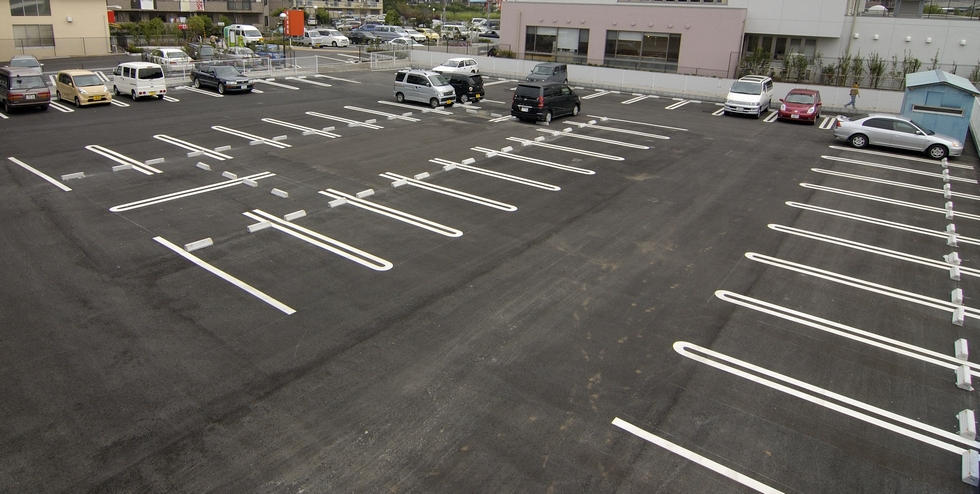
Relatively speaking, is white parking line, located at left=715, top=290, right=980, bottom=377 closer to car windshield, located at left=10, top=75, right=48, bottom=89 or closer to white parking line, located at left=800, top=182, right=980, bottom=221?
white parking line, located at left=800, top=182, right=980, bottom=221

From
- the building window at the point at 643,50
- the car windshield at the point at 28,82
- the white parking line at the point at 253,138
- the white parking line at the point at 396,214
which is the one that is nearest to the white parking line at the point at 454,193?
the white parking line at the point at 396,214

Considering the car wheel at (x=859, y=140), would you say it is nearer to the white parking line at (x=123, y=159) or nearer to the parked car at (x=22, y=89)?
the white parking line at (x=123, y=159)

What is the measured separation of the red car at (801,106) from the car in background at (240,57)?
29.6m

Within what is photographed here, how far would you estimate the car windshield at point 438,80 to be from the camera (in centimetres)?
2944

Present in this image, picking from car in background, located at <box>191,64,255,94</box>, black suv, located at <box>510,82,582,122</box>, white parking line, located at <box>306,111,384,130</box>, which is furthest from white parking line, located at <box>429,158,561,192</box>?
car in background, located at <box>191,64,255,94</box>

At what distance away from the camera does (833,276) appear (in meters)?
11.9

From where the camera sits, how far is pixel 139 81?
28.4 meters

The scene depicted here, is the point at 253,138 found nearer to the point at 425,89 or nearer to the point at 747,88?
the point at 425,89

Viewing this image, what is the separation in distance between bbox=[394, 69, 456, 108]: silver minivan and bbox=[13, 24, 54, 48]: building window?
29508 mm

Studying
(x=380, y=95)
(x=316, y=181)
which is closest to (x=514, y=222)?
(x=316, y=181)

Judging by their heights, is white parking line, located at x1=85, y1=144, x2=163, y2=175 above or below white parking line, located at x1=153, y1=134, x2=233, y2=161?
below

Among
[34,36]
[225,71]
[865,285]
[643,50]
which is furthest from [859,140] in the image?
[34,36]

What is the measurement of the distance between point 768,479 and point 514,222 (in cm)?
844

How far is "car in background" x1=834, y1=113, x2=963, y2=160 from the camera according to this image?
21.9 metres
